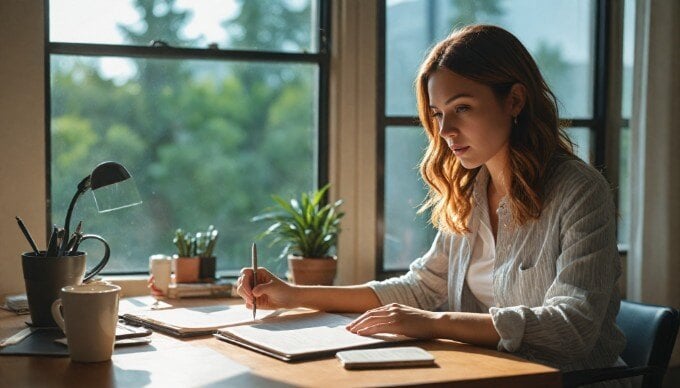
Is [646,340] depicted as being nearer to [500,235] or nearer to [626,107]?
[500,235]

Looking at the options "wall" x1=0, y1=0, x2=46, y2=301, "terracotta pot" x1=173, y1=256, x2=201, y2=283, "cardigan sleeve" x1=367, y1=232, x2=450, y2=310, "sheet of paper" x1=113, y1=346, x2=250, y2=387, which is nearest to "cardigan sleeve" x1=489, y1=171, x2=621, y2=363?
"cardigan sleeve" x1=367, y1=232, x2=450, y2=310

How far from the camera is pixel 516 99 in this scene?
6.58ft

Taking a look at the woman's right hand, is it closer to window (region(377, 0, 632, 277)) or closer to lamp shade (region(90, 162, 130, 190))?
lamp shade (region(90, 162, 130, 190))

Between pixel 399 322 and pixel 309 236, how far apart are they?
1025 millimetres

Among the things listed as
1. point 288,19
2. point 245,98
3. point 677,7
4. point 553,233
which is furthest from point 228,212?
point 677,7

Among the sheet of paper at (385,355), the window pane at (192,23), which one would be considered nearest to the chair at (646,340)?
the sheet of paper at (385,355)

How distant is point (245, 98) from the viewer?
2951 mm

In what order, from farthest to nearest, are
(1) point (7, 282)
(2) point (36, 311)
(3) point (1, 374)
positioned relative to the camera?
(1) point (7, 282) → (2) point (36, 311) → (3) point (1, 374)

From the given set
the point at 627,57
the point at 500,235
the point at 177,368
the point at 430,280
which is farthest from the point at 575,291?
the point at 627,57

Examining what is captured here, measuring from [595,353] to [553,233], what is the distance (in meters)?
0.31

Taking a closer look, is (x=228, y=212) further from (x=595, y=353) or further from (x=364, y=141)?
(x=595, y=353)

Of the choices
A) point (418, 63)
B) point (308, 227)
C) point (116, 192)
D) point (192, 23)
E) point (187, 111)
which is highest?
point (192, 23)

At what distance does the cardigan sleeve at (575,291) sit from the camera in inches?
66.8

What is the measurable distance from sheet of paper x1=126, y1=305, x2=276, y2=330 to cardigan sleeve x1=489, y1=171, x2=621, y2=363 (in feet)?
2.05
